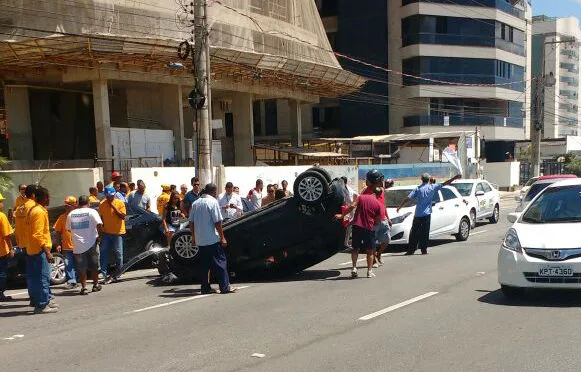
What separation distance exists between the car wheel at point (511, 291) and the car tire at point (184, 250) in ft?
16.5

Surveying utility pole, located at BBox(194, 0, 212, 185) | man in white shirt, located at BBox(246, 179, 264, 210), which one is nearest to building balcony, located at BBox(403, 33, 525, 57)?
utility pole, located at BBox(194, 0, 212, 185)

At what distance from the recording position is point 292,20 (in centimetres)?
A: 3378

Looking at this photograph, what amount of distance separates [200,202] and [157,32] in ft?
59.6

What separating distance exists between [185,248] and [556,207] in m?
5.92

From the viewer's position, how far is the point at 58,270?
35.6 ft

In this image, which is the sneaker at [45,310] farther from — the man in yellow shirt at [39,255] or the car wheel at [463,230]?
the car wheel at [463,230]

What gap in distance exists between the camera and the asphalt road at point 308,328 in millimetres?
5449

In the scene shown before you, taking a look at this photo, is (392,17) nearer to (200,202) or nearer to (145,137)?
(145,137)

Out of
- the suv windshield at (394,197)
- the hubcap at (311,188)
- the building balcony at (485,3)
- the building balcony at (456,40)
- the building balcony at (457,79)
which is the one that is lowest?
the suv windshield at (394,197)

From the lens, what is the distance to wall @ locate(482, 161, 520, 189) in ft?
155

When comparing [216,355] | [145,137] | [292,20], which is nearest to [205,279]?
[216,355]

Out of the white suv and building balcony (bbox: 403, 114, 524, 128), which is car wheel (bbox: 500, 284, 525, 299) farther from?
building balcony (bbox: 403, 114, 524, 128)

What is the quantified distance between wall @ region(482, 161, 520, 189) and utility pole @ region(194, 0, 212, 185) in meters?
36.6

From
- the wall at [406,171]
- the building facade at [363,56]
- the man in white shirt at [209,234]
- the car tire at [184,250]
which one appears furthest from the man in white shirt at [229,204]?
the building facade at [363,56]
